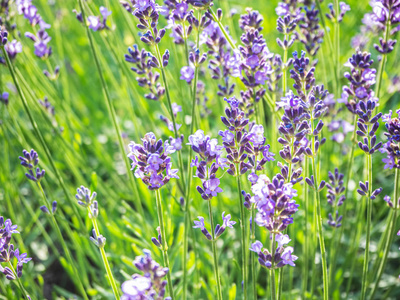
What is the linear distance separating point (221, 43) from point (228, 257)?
1340 mm

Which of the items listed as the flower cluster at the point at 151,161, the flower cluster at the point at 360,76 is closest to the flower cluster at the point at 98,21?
the flower cluster at the point at 151,161

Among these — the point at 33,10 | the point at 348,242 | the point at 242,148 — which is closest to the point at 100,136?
the point at 33,10

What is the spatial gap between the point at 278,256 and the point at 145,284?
1.72 feet

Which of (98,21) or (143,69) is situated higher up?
(98,21)

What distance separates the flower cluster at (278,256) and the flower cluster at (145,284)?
0.35m

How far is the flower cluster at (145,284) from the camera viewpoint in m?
0.98

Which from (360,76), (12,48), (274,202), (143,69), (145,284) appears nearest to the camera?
(145,284)

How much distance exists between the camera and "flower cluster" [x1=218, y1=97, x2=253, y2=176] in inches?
53.6

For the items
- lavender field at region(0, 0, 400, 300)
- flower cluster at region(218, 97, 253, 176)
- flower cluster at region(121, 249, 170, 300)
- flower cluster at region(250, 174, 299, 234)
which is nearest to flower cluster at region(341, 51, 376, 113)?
lavender field at region(0, 0, 400, 300)

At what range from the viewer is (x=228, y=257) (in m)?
2.61

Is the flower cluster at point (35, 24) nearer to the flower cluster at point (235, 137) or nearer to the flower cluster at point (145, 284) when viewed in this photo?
the flower cluster at point (235, 137)

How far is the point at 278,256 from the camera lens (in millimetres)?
1339

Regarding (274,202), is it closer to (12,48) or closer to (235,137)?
(235,137)

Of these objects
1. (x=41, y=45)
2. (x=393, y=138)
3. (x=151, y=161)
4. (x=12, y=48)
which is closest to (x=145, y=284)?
(x=151, y=161)
